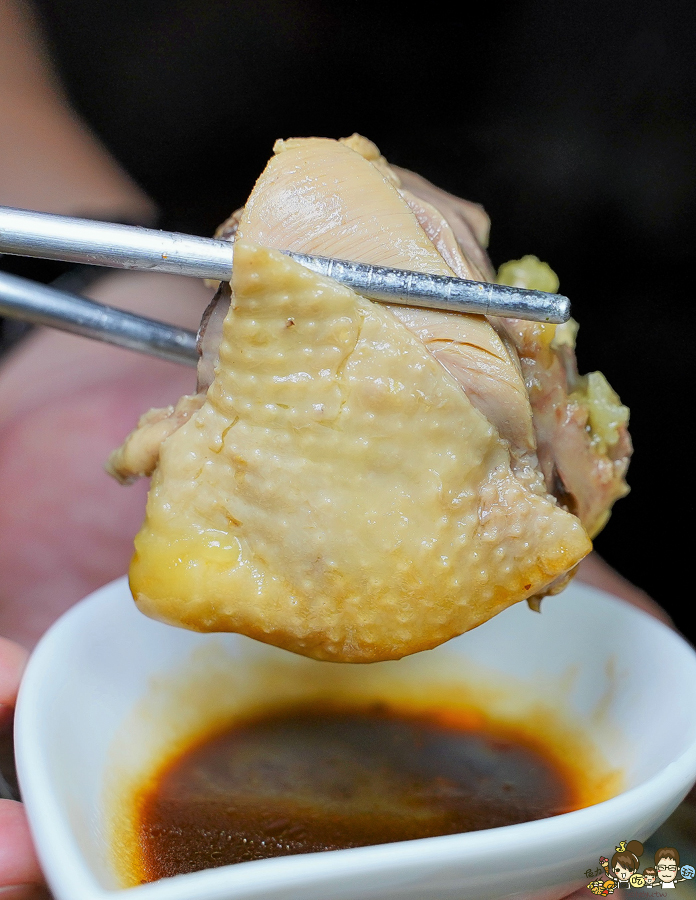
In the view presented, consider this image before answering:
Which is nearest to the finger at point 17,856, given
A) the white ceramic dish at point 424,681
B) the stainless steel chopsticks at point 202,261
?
the white ceramic dish at point 424,681

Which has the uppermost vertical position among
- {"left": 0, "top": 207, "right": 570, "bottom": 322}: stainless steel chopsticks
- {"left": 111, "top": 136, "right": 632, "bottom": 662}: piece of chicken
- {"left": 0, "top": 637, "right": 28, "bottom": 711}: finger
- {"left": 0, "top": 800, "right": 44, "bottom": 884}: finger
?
Answer: {"left": 0, "top": 207, "right": 570, "bottom": 322}: stainless steel chopsticks

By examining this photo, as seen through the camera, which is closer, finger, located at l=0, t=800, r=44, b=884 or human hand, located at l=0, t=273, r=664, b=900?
finger, located at l=0, t=800, r=44, b=884

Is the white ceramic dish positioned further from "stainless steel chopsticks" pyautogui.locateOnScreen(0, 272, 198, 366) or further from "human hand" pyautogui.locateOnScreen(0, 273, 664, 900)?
"human hand" pyautogui.locateOnScreen(0, 273, 664, 900)

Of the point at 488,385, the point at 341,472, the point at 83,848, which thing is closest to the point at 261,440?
the point at 341,472

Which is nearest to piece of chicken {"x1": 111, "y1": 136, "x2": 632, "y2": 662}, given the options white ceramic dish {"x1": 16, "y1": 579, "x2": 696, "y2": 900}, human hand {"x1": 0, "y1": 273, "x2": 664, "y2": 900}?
white ceramic dish {"x1": 16, "y1": 579, "x2": 696, "y2": 900}

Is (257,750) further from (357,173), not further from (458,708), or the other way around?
(357,173)

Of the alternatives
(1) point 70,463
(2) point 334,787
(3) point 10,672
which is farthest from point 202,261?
(1) point 70,463

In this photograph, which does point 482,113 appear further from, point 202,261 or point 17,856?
point 17,856
